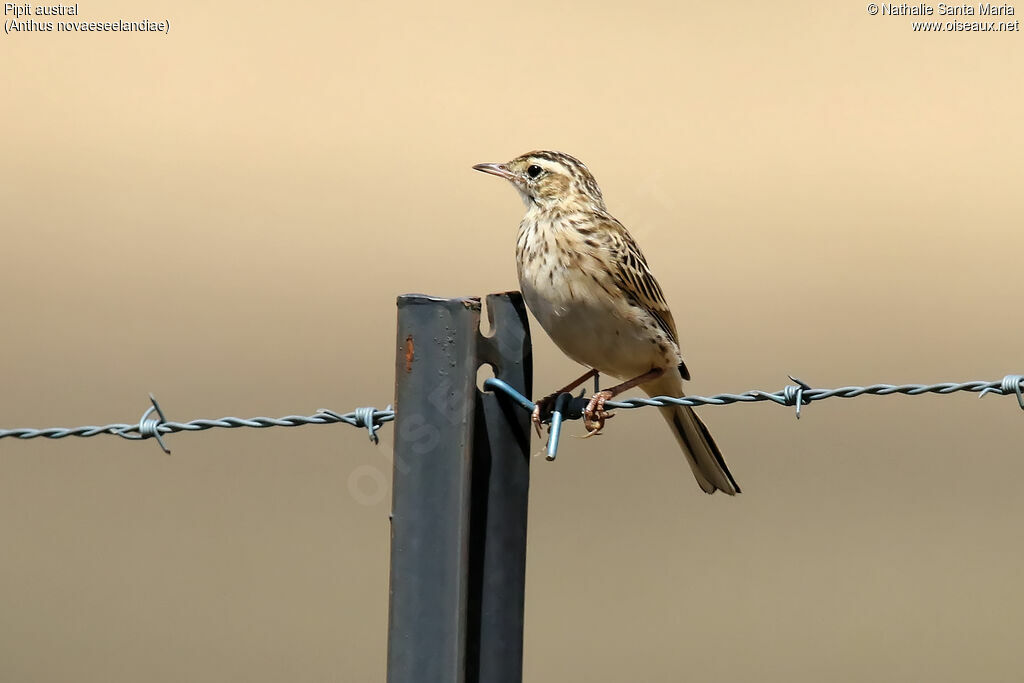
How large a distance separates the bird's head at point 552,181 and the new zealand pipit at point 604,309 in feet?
0.40

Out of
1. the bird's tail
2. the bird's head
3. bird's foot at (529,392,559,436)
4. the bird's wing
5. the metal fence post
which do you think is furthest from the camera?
the bird's head

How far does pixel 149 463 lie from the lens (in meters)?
11.7

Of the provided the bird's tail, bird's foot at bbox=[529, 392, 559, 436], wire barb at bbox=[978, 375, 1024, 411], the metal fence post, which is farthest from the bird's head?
wire barb at bbox=[978, 375, 1024, 411]

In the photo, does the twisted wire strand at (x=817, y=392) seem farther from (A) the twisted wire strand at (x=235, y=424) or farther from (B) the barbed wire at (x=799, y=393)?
(A) the twisted wire strand at (x=235, y=424)

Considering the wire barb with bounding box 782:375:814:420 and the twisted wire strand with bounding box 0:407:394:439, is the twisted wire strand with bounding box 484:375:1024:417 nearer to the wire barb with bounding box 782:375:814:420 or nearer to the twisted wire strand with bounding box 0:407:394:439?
the wire barb with bounding box 782:375:814:420

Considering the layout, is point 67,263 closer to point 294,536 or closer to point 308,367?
point 308,367

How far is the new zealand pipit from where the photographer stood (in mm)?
5273

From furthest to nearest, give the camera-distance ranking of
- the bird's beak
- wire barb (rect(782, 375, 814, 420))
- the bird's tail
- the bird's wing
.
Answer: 1. the bird's beak
2. the bird's wing
3. the bird's tail
4. wire barb (rect(782, 375, 814, 420))

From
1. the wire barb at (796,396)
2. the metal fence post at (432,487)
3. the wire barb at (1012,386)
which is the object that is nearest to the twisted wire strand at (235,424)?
the metal fence post at (432,487)

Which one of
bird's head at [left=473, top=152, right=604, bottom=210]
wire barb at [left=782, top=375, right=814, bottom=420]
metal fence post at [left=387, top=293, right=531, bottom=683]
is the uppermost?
bird's head at [left=473, top=152, right=604, bottom=210]

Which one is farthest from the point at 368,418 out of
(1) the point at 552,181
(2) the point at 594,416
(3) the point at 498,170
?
(3) the point at 498,170

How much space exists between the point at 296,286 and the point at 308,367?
63.0 inches

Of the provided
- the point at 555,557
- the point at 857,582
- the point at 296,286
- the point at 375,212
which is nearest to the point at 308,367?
the point at 296,286

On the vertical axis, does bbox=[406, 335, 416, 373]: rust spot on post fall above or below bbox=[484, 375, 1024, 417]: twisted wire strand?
above
